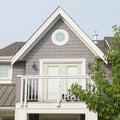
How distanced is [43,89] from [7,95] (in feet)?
6.14

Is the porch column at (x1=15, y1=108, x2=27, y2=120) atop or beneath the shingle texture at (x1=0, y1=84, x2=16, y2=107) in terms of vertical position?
beneath

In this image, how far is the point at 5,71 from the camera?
67.9 feet

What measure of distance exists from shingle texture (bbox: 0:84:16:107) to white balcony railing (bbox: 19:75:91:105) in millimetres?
1188

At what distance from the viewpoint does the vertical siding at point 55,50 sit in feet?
63.8

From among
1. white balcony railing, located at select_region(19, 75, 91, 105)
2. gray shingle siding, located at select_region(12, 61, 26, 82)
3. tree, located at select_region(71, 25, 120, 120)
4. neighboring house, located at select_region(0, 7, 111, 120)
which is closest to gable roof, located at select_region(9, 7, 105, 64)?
neighboring house, located at select_region(0, 7, 111, 120)

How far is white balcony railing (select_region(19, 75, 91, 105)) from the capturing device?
16844mm

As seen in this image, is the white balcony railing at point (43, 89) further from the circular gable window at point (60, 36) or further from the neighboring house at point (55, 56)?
the circular gable window at point (60, 36)

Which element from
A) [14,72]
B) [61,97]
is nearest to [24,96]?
[61,97]

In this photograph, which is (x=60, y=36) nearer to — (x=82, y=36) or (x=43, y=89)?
(x=82, y=36)

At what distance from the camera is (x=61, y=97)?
55.6 ft

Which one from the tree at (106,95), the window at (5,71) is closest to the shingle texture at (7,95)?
the window at (5,71)

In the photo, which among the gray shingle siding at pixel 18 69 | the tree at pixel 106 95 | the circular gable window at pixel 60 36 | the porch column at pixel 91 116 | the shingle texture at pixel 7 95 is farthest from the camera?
the gray shingle siding at pixel 18 69

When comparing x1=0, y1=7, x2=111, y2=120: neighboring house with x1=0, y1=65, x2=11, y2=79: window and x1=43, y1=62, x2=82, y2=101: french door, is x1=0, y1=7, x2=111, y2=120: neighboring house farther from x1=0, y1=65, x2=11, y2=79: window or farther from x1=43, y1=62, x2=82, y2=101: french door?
x1=0, y1=65, x2=11, y2=79: window

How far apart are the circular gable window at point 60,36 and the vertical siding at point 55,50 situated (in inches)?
6.0
